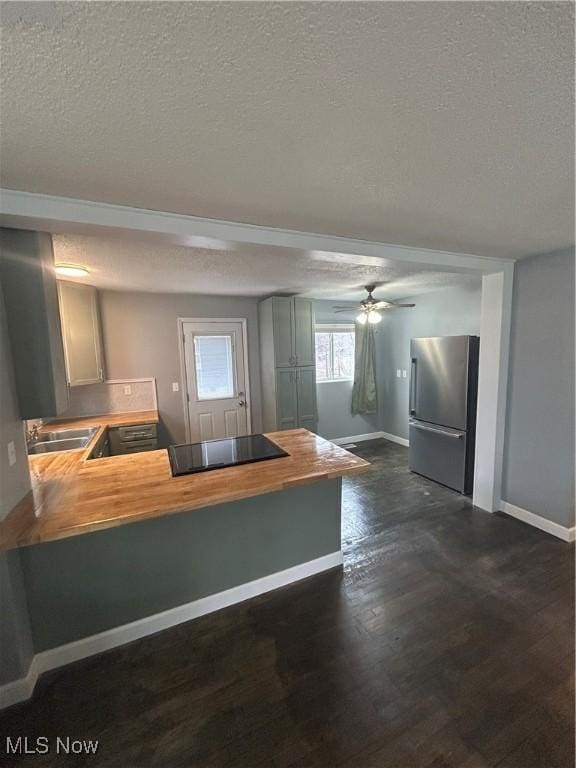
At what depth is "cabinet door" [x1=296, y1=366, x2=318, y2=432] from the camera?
4.29 metres

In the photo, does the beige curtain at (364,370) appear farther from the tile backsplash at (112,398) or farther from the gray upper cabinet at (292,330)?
the tile backsplash at (112,398)

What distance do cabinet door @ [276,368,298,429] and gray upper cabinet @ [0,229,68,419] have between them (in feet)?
8.82

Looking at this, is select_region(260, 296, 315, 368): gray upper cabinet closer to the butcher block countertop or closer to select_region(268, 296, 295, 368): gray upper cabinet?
select_region(268, 296, 295, 368): gray upper cabinet

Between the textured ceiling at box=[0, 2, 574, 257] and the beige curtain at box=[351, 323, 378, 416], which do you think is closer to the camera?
the textured ceiling at box=[0, 2, 574, 257]

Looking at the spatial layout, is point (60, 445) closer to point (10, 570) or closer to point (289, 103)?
point (10, 570)

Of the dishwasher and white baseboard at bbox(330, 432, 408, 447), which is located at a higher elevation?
the dishwasher

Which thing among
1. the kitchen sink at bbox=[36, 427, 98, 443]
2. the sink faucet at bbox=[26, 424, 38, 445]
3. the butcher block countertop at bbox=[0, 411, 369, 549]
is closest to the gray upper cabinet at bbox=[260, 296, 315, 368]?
the butcher block countertop at bbox=[0, 411, 369, 549]

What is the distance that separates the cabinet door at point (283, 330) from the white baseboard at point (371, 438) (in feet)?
5.81

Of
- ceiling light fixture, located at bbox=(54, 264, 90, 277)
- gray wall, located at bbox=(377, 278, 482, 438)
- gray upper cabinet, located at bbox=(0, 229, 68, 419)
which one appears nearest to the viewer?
gray upper cabinet, located at bbox=(0, 229, 68, 419)

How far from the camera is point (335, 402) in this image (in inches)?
203

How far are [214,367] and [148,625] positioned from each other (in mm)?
3104

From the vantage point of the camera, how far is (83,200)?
1504 millimetres

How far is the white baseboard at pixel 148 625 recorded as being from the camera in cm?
151

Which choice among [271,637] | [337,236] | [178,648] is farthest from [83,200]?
[271,637]
